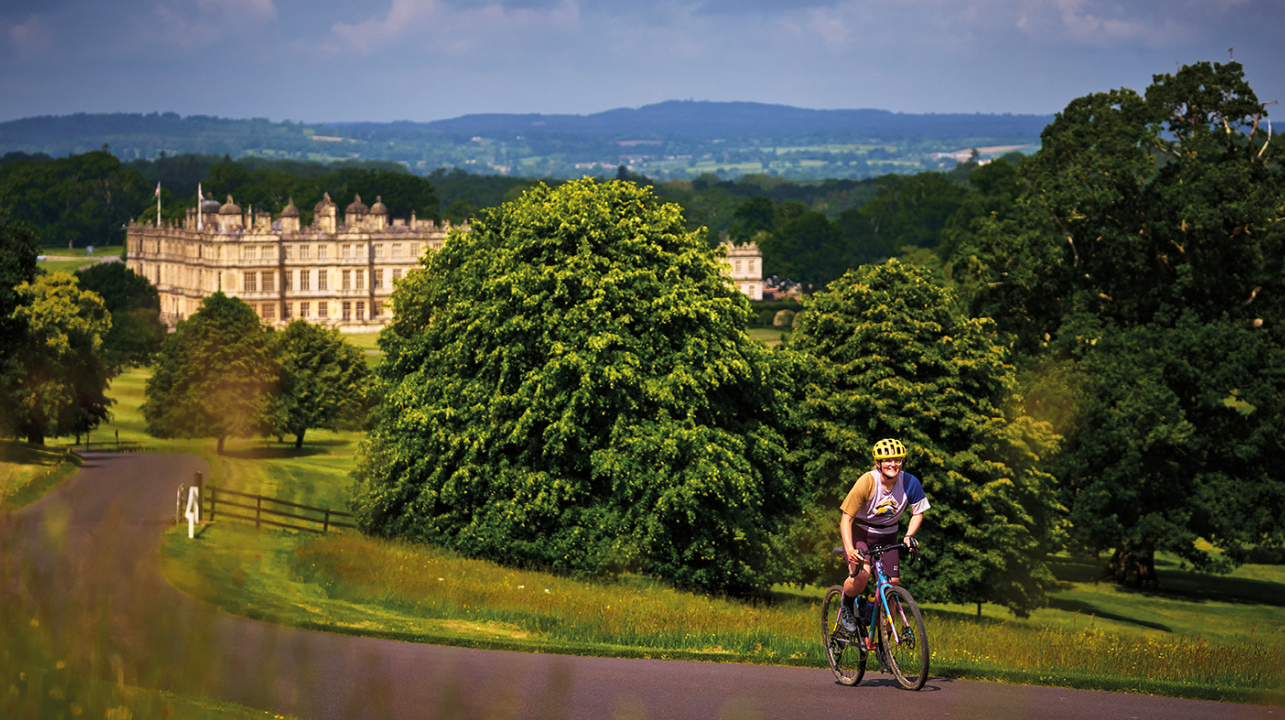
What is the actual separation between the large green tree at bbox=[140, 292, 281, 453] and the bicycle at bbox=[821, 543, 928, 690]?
6749 cm

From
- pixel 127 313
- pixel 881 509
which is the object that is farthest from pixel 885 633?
pixel 127 313

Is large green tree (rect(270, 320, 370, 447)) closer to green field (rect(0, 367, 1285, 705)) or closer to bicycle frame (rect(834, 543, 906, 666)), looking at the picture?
green field (rect(0, 367, 1285, 705))

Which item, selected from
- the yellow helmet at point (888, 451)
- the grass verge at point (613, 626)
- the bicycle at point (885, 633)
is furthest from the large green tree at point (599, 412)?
the yellow helmet at point (888, 451)

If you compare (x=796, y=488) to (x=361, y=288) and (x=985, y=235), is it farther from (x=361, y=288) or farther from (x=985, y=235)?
(x=361, y=288)

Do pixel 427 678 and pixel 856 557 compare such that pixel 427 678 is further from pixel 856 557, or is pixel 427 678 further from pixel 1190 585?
pixel 1190 585

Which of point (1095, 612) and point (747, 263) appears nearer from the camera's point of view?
point (1095, 612)

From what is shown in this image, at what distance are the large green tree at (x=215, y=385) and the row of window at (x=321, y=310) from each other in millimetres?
83442

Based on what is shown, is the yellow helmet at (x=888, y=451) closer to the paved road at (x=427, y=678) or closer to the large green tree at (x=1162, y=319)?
the paved road at (x=427, y=678)

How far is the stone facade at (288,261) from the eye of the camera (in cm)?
15750

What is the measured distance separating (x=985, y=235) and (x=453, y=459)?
31.5 meters

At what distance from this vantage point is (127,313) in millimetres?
121562

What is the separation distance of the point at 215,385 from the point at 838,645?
68065 millimetres

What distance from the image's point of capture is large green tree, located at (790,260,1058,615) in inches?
1272

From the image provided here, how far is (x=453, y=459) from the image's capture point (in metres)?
32.7
